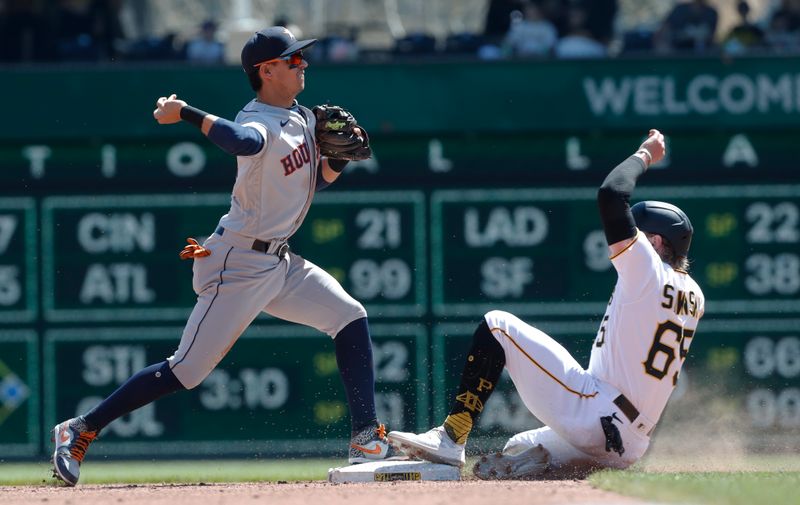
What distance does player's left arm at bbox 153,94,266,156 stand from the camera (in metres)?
5.79

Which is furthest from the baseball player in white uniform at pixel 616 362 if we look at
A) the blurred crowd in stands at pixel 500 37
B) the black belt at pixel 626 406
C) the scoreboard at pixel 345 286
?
the blurred crowd in stands at pixel 500 37

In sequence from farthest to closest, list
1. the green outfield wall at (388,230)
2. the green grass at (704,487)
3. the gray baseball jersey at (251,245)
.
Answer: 1. the green outfield wall at (388,230)
2. the gray baseball jersey at (251,245)
3. the green grass at (704,487)

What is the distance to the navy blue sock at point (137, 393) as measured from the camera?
6203 mm

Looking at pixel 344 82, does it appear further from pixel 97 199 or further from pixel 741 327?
pixel 741 327

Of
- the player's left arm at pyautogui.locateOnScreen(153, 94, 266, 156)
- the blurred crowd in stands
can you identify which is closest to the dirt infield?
the player's left arm at pyautogui.locateOnScreen(153, 94, 266, 156)

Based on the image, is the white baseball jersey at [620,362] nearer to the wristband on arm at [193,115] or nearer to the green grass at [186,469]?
the wristband on arm at [193,115]

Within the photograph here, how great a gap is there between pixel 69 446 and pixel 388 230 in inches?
152

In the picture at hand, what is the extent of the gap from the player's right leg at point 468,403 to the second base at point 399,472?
35 millimetres

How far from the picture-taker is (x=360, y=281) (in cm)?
972

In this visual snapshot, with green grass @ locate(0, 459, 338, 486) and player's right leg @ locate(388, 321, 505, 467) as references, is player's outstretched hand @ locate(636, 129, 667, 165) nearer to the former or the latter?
player's right leg @ locate(388, 321, 505, 467)

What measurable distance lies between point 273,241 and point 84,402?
3.88 metres

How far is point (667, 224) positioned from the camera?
6.11 metres

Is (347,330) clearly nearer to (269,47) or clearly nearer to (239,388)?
(269,47)

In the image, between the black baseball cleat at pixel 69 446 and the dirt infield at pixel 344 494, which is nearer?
the dirt infield at pixel 344 494
